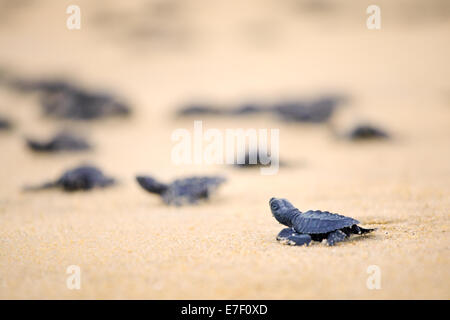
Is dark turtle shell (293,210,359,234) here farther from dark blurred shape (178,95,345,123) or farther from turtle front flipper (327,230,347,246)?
dark blurred shape (178,95,345,123)

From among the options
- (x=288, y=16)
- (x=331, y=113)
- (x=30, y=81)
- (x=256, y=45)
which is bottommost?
(x=331, y=113)

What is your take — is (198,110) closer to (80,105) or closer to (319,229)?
(80,105)

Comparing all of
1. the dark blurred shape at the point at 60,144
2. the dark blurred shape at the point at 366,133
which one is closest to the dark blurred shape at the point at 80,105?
the dark blurred shape at the point at 60,144

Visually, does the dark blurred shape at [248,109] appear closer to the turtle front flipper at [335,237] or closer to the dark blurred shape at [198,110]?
the dark blurred shape at [198,110]

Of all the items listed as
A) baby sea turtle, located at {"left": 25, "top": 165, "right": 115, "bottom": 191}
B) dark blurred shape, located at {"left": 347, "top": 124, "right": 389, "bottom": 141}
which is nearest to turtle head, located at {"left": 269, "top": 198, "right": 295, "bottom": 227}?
baby sea turtle, located at {"left": 25, "top": 165, "right": 115, "bottom": 191}

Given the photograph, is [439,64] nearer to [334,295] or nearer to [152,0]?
[334,295]

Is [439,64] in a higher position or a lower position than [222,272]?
higher

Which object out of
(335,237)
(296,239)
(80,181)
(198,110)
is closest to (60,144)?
(80,181)

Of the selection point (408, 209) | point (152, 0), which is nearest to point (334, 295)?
point (408, 209)
